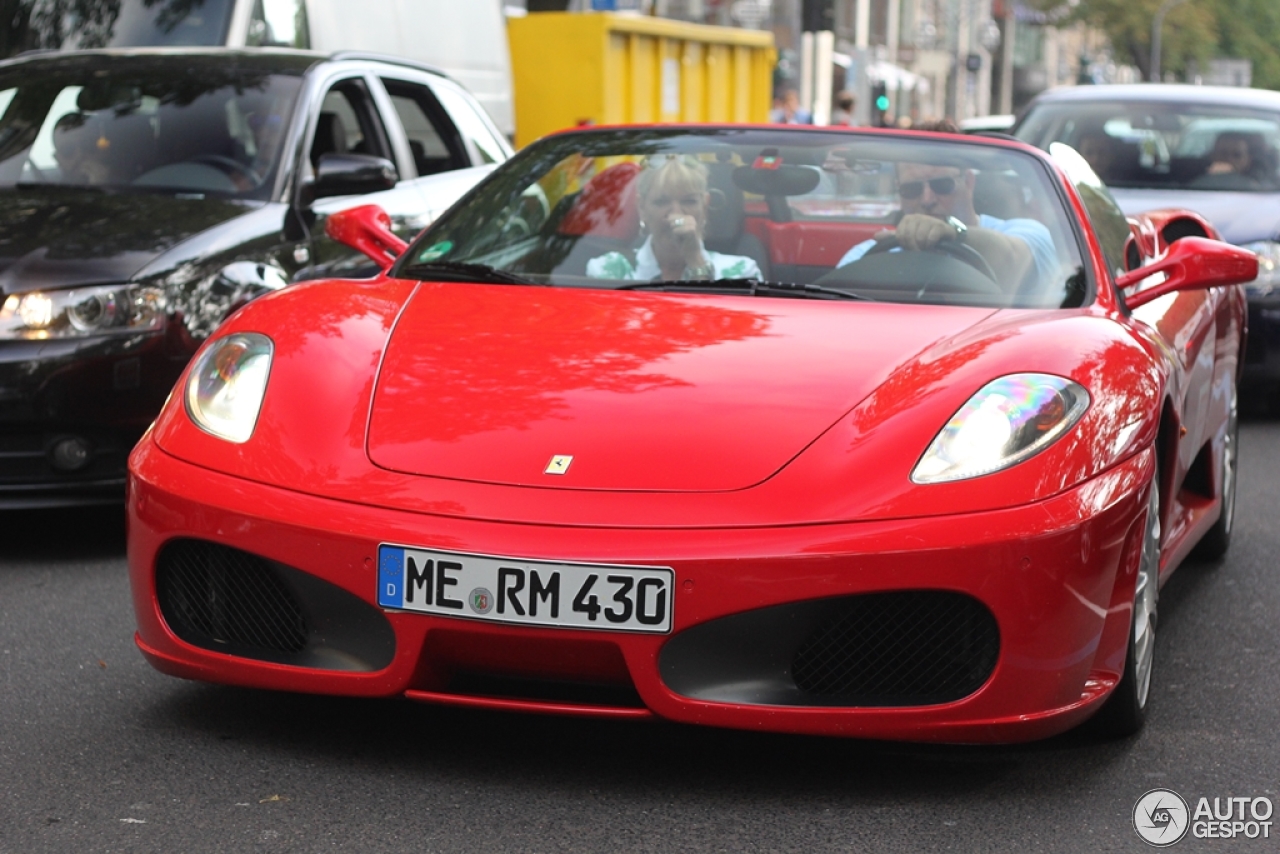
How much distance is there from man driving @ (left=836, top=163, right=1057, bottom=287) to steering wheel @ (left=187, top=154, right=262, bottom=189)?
2.55m

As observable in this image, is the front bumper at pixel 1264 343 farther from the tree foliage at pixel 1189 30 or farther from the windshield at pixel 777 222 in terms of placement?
the tree foliage at pixel 1189 30

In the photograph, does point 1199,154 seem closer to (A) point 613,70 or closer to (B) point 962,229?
(B) point 962,229

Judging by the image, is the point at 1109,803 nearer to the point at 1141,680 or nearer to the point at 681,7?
the point at 1141,680

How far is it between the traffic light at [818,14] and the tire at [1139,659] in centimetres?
1459

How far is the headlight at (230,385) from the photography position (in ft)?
12.1

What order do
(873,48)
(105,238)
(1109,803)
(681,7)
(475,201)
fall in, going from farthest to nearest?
(873,48)
(681,7)
(105,238)
(475,201)
(1109,803)

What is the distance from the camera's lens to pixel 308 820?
3.26 metres

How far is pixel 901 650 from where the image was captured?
3.32 m

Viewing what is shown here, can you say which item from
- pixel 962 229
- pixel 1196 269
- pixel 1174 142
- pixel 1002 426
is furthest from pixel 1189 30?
pixel 1002 426

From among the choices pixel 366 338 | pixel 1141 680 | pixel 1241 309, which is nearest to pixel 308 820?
pixel 366 338

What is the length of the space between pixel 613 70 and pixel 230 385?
13797 mm

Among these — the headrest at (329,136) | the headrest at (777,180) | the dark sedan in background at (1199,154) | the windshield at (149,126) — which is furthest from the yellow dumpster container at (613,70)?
the headrest at (777,180)

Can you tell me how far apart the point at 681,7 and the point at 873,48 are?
581 inches

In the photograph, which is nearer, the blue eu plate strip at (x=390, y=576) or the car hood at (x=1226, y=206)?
the blue eu plate strip at (x=390, y=576)
